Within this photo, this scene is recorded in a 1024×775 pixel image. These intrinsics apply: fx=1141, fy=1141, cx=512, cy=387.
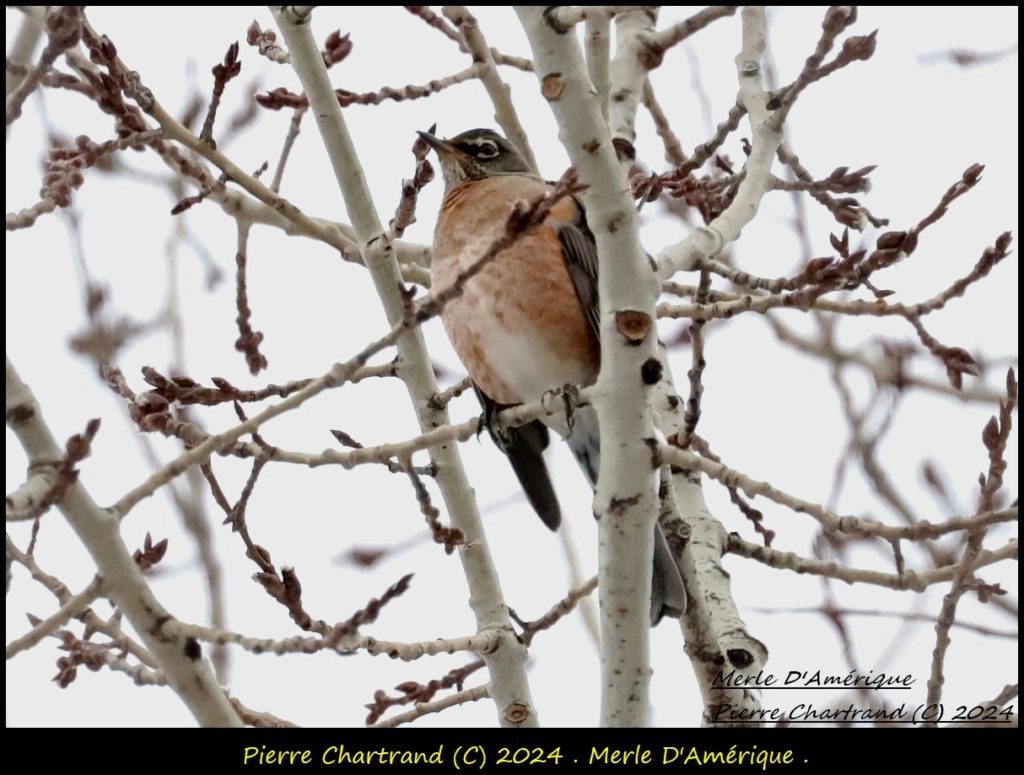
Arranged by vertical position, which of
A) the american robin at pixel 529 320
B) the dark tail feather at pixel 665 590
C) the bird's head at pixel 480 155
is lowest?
the dark tail feather at pixel 665 590

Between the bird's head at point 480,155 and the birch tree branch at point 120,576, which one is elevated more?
the bird's head at point 480,155

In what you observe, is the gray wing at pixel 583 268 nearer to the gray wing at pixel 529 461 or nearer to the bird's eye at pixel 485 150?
the gray wing at pixel 529 461

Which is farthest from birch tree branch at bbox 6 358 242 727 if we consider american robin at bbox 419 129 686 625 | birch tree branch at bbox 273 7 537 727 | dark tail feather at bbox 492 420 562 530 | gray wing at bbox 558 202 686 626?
dark tail feather at bbox 492 420 562 530

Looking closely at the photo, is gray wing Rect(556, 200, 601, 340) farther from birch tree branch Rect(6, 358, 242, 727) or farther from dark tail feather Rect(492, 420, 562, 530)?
birch tree branch Rect(6, 358, 242, 727)

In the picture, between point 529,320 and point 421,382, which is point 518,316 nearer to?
point 529,320

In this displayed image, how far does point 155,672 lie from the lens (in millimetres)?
3623

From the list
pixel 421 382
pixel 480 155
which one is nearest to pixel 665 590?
pixel 421 382

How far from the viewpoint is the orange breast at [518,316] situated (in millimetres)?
4297

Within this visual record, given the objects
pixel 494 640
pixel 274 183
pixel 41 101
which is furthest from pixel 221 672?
pixel 41 101

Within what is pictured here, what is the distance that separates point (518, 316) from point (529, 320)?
5 cm

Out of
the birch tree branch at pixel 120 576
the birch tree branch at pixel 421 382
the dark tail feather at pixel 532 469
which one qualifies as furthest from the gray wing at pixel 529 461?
the birch tree branch at pixel 120 576

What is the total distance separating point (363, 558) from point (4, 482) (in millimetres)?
1522

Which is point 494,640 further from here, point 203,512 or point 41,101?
point 41,101

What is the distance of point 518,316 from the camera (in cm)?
432
